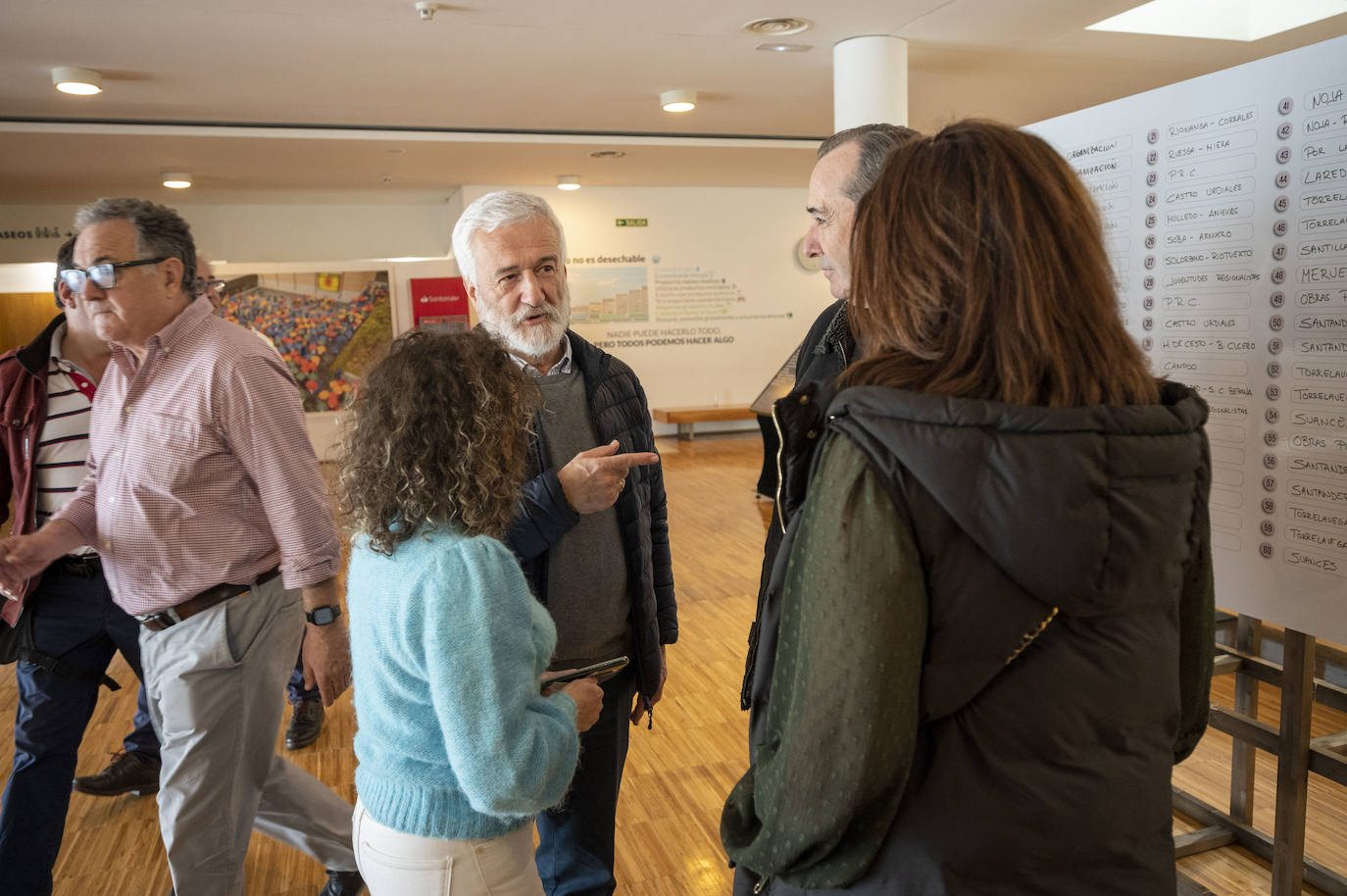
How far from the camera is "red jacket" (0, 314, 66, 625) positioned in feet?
8.04

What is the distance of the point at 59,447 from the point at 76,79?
13.8 feet

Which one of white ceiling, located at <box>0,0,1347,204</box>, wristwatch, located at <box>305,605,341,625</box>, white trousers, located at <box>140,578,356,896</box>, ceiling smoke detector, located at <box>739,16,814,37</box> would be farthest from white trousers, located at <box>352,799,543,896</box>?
ceiling smoke detector, located at <box>739,16,814,37</box>

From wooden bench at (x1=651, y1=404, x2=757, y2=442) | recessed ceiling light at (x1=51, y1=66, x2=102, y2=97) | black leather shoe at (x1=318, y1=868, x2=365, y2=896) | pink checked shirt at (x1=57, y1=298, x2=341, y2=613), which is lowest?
black leather shoe at (x1=318, y1=868, x2=365, y2=896)

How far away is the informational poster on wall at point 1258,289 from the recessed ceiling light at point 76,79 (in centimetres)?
572

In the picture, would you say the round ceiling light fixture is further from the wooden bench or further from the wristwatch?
the wristwatch

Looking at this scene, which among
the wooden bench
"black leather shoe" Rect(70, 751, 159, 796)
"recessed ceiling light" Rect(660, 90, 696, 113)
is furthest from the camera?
the wooden bench

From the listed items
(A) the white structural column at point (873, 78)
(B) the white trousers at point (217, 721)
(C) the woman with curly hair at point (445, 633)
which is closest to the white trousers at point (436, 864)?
(C) the woman with curly hair at point (445, 633)

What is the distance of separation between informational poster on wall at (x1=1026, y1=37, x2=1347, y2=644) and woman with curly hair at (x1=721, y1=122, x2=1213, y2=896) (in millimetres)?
1137

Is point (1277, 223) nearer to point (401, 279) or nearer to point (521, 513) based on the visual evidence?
point (521, 513)

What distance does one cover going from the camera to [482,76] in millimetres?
6102

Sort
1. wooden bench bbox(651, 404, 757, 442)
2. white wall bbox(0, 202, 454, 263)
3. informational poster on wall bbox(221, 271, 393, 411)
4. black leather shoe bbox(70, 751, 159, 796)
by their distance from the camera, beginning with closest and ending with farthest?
1. black leather shoe bbox(70, 751, 159, 796)
2. informational poster on wall bbox(221, 271, 393, 411)
3. wooden bench bbox(651, 404, 757, 442)
4. white wall bbox(0, 202, 454, 263)

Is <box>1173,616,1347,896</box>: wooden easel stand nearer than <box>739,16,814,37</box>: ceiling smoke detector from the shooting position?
Yes

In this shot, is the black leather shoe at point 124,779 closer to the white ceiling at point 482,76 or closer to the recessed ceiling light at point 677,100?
the white ceiling at point 482,76

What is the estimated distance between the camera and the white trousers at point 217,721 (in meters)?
1.98
